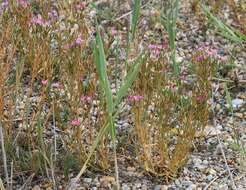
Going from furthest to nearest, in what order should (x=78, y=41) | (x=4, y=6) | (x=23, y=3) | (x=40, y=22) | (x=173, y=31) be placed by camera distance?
(x=4, y=6) < (x=23, y=3) < (x=40, y=22) < (x=78, y=41) < (x=173, y=31)

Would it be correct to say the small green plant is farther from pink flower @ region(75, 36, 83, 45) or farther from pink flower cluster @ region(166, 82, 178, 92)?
pink flower @ region(75, 36, 83, 45)

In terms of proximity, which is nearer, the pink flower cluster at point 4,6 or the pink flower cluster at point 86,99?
the pink flower cluster at point 86,99

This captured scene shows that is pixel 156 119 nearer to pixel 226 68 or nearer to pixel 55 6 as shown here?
pixel 226 68

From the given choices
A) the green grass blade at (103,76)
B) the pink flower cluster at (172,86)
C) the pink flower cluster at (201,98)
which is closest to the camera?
the green grass blade at (103,76)

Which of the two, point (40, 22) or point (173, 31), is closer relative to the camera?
point (173, 31)

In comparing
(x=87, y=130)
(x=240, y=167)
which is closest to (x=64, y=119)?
(x=87, y=130)

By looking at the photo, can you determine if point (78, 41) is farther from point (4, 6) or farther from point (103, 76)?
point (103, 76)

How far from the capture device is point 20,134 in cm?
265

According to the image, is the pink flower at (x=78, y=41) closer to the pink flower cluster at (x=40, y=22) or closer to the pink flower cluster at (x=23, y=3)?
the pink flower cluster at (x=40, y=22)

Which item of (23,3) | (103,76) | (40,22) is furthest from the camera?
(23,3)

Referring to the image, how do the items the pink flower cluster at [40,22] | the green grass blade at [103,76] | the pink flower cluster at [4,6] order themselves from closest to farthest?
the green grass blade at [103,76], the pink flower cluster at [40,22], the pink flower cluster at [4,6]

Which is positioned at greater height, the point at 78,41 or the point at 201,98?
the point at 78,41

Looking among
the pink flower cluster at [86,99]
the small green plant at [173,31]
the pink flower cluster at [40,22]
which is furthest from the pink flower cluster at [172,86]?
the pink flower cluster at [40,22]

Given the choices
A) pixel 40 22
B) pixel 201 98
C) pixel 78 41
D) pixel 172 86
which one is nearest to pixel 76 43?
pixel 78 41
